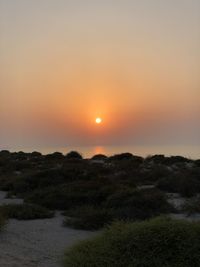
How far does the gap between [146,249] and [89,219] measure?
20.9 feet

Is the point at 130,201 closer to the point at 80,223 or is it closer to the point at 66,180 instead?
the point at 80,223

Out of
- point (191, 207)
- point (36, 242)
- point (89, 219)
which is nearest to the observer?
point (36, 242)

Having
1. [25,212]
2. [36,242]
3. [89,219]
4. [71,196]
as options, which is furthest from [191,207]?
[36,242]

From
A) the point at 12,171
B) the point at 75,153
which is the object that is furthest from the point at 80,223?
the point at 75,153

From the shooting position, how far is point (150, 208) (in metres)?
→ 17.4

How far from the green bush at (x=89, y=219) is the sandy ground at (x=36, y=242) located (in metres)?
0.33

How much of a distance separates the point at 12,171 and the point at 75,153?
1971 centimetres

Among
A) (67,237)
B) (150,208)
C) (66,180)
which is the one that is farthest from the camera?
(66,180)

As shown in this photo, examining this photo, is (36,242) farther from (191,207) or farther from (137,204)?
(191,207)

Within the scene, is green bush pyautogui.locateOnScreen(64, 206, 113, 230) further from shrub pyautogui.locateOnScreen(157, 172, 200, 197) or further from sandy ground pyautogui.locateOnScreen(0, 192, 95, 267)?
shrub pyautogui.locateOnScreen(157, 172, 200, 197)

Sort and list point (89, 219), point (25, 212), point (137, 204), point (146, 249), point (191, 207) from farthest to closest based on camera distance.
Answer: point (191, 207)
point (137, 204)
point (25, 212)
point (89, 219)
point (146, 249)

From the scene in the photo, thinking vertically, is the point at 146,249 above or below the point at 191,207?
below

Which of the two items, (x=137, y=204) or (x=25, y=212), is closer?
(x=25, y=212)

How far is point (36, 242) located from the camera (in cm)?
1338
